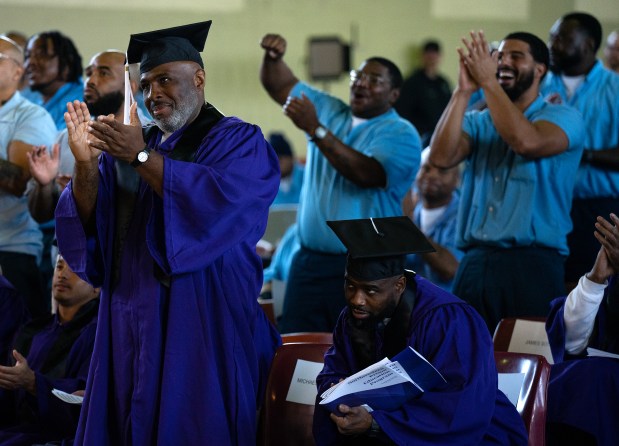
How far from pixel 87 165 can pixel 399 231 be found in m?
1.05

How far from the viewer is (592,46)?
5.08 metres

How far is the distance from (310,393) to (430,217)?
249 centimetres

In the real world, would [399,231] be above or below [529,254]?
above

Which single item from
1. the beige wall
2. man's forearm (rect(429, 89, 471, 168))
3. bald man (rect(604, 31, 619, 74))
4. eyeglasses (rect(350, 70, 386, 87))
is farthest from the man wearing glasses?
the beige wall

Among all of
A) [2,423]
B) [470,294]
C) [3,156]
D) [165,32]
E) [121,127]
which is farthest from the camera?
[3,156]

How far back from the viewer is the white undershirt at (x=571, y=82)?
511 centimetres

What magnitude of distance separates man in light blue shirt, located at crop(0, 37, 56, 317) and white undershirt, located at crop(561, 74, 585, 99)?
2.65m

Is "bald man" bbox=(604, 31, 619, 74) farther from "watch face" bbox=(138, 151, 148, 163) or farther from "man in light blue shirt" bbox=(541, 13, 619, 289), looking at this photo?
"watch face" bbox=(138, 151, 148, 163)

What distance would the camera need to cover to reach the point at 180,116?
3395mm

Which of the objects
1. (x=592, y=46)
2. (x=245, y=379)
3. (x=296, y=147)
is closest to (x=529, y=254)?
(x=592, y=46)

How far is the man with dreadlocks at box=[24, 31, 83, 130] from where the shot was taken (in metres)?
5.67

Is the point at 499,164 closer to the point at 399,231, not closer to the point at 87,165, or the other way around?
the point at 399,231

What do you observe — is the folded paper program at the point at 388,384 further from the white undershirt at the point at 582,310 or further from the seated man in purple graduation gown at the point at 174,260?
the white undershirt at the point at 582,310

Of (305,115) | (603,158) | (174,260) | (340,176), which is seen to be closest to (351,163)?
(340,176)
